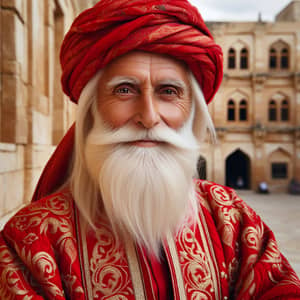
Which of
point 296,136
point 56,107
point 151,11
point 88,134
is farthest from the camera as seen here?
point 296,136

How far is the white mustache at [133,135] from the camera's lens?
0.91 metres

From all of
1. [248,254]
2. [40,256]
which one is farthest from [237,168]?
[40,256]

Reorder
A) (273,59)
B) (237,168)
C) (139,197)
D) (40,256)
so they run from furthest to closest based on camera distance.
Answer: (237,168) < (273,59) < (139,197) < (40,256)

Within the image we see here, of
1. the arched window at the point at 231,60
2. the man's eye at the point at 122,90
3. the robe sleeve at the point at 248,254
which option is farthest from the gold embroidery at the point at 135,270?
the arched window at the point at 231,60

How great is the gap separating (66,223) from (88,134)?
302mm

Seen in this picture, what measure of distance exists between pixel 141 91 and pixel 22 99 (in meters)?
1.84

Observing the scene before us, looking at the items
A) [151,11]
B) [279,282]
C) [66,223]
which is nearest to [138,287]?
[66,223]

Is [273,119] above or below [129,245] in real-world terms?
above

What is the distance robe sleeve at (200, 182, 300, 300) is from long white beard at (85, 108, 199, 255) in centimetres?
16

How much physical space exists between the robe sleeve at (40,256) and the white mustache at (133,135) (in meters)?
0.26

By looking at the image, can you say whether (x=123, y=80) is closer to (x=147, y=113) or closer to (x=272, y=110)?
(x=147, y=113)

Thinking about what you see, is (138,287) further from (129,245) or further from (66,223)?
(66,223)

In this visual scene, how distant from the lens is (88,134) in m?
1.02

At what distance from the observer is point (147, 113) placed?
2.91 feet
